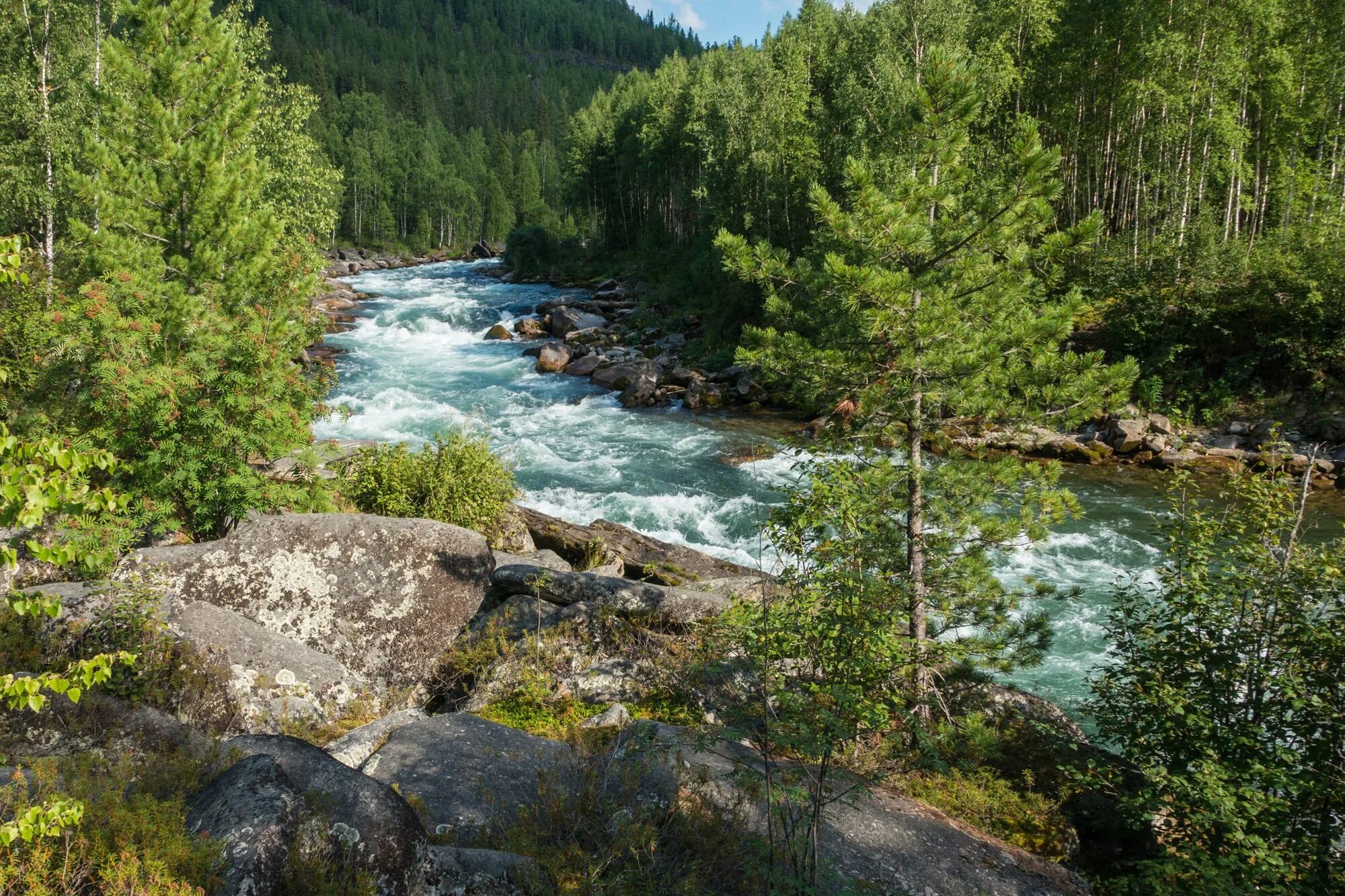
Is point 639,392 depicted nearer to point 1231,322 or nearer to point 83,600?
point 1231,322

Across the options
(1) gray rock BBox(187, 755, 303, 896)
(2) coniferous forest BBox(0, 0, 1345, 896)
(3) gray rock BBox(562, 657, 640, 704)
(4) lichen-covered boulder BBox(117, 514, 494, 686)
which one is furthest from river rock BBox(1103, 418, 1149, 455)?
(1) gray rock BBox(187, 755, 303, 896)

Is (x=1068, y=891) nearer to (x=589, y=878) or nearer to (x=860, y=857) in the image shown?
(x=860, y=857)

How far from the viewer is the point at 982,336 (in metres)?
7.38

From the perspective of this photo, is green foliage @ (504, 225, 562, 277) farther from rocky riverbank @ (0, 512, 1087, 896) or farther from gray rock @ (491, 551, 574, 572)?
rocky riverbank @ (0, 512, 1087, 896)

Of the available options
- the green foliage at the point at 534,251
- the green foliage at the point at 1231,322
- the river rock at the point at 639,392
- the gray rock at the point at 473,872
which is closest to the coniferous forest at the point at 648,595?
the gray rock at the point at 473,872

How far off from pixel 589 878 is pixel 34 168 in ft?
84.1

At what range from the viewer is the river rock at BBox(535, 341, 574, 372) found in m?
31.8

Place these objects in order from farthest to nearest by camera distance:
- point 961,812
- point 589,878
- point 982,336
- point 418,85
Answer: point 418,85, point 982,336, point 961,812, point 589,878

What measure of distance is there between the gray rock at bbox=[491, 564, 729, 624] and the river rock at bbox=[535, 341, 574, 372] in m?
23.2

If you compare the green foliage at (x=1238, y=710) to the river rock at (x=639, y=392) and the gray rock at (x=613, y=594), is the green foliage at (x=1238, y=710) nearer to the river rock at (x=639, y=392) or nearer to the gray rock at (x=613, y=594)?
the gray rock at (x=613, y=594)

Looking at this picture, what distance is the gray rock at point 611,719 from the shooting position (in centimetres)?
711

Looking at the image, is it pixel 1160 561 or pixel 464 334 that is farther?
pixel 464 334

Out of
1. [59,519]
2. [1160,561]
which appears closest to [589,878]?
[59,519]

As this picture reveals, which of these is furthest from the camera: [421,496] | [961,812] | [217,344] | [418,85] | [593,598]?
[418,85]
